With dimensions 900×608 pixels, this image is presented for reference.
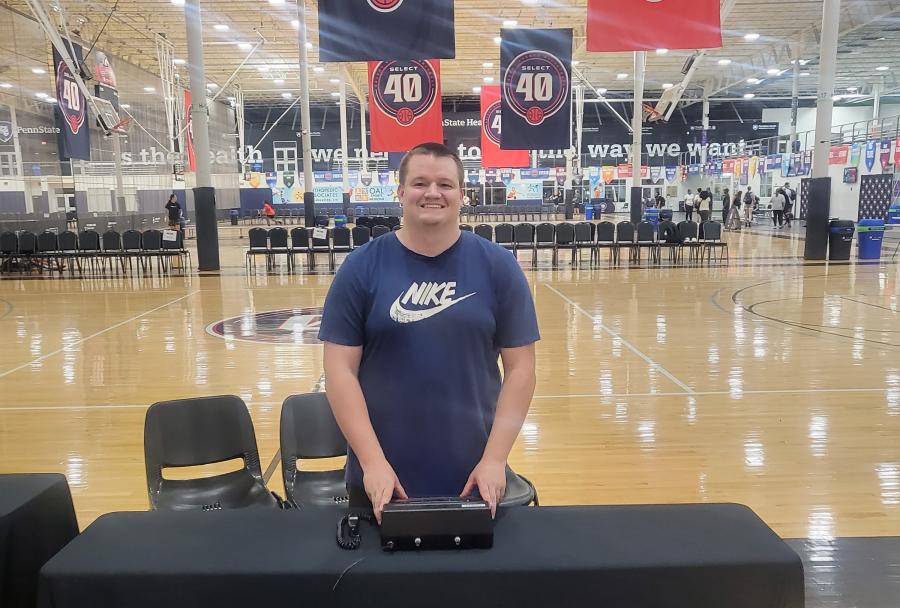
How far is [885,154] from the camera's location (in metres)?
20.4

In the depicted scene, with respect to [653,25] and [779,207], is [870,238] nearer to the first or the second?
[653,25]

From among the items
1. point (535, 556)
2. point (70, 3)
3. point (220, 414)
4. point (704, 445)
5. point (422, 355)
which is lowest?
point (704, 445)

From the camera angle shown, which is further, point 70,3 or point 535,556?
point 70,3

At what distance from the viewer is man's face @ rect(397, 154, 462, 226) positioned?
169 cm

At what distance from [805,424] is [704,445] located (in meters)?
0.86

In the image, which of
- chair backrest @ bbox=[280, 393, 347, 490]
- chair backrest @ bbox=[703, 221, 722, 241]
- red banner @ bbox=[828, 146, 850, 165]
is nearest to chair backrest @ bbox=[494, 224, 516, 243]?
chair backrest @ bbox=[703, 221, 722, 241]

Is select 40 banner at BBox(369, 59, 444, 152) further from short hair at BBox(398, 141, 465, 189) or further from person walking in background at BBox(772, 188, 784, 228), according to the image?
person walking in background at BBox(772, 188, 784, 228)

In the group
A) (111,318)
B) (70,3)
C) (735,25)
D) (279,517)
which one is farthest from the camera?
(735,25)

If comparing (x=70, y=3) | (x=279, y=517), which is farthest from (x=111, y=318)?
(x=70, y=3)

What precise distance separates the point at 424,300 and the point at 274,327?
22.3 feet

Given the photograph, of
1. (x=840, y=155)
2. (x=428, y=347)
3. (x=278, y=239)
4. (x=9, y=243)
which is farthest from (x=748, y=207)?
(x=428, y=347)

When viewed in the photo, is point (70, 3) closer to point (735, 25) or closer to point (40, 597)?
point (735, 25)

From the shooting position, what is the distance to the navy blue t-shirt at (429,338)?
168 cm

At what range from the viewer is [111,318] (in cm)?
892
